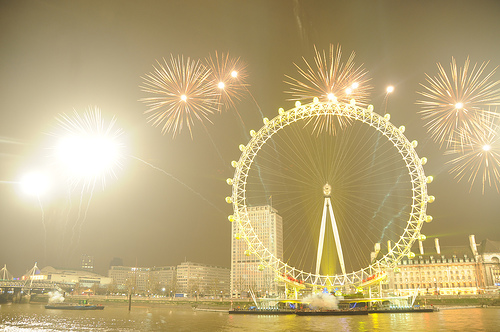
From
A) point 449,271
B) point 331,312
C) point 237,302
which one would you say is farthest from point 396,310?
point 449,271

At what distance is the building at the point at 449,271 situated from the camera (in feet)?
423

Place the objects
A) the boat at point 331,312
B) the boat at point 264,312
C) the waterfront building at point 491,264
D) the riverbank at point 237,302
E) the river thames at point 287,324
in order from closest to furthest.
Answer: the river thames at point 287,324 → the boat at point 331,312 → the boat at point 264,312 → the riverbank at point 237,302 → the waterfront building at point 491,264

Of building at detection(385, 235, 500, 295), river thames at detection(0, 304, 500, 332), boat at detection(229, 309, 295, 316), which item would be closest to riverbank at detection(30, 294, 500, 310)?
boat at detection(229, 309, 295, 316)

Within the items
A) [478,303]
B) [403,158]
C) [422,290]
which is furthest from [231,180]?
[422,290]

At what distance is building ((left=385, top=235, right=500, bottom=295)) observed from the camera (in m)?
129

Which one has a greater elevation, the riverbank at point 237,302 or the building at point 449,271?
the building at point 449,271

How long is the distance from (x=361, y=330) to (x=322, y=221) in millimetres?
22548

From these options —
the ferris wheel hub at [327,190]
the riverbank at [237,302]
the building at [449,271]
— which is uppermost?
the ferris wheel hub at [327,190]

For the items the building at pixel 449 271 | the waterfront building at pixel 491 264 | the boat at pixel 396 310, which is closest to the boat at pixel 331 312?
the boat at pixel 396 310

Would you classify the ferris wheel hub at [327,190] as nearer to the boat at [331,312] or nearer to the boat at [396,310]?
the boat at [331,312]

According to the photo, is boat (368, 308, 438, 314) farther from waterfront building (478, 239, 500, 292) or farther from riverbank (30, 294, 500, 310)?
waterfront building (478, 239, 500, 292)

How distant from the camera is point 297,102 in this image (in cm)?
5972

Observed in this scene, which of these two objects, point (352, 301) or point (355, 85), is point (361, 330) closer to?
point (355, 85)

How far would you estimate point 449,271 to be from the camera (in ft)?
440
